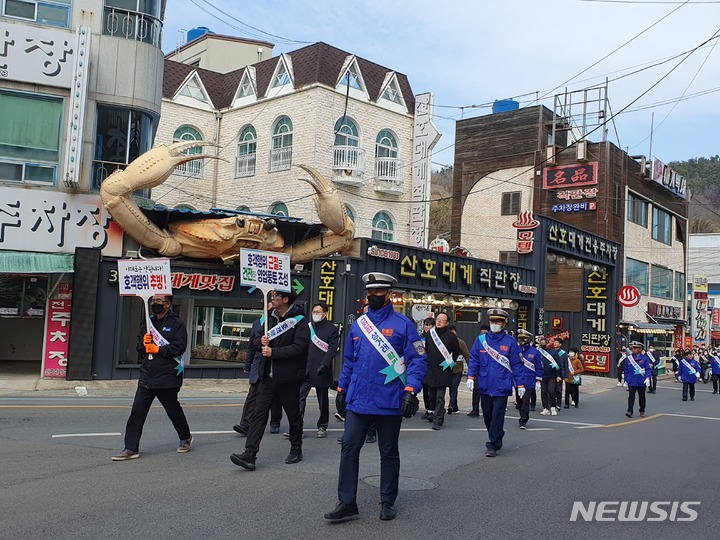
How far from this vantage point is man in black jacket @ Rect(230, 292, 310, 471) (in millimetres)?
7492

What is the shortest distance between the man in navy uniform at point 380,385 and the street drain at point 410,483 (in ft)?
3.24

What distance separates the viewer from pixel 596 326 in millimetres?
33500

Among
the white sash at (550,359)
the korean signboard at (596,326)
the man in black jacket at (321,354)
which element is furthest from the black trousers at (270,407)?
the korean signboard at (596,326)

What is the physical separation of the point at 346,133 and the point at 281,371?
68.9 feet

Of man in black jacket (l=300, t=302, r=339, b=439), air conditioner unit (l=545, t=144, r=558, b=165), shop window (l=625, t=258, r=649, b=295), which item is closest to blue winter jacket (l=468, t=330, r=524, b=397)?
man in black jacket (l=300, t=302, r=339, b=439)

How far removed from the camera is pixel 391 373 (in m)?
6.11

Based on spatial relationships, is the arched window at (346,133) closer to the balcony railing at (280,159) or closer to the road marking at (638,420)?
the balcony railing at (280,159)

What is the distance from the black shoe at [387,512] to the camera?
19.3 feet

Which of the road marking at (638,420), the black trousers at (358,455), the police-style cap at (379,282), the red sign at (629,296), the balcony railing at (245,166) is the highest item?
the balcony railing at (245,166)

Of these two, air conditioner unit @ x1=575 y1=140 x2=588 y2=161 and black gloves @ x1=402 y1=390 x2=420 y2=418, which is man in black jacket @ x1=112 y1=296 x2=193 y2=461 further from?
air conditioner unit @ x1=575 y1=140 x2=588 y2=161

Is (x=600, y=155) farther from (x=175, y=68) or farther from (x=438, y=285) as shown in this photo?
(x=175, y=68)

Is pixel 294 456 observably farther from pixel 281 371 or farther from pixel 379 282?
pixel 379 282

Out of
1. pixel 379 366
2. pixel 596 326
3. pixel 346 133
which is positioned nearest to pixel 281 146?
pixel 346 133

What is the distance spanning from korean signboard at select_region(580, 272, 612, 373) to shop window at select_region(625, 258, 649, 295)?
582 centimetres
